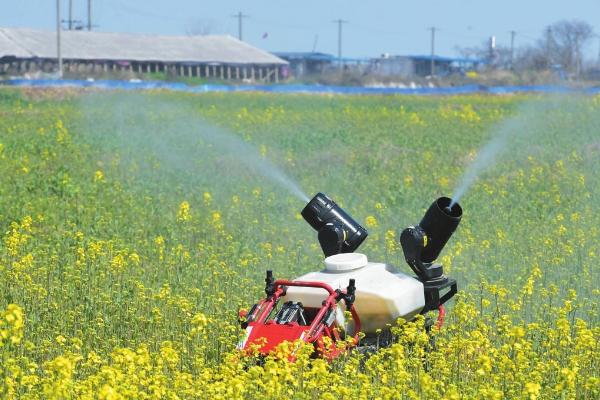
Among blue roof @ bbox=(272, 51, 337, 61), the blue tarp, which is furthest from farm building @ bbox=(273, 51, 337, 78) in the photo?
the blue tarp

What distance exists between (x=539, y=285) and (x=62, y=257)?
4.66 m

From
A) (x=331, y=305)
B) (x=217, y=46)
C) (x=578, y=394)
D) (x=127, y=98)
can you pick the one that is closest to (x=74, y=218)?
(x=331, y=305)

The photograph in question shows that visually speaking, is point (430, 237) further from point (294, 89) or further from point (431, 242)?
point (294, 89)

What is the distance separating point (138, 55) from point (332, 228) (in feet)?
220

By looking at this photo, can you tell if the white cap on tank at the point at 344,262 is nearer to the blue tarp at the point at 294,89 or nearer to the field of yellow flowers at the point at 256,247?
the field of yellow flowers at the point at 256,247

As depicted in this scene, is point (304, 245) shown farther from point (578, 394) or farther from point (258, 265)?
point (578, 394)

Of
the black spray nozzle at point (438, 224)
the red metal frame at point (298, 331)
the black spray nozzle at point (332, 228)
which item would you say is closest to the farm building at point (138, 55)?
the black spray nozzle at point (332, 228)

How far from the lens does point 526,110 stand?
119 feet

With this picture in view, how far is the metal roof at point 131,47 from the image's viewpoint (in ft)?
227

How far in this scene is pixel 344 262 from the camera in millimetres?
7898

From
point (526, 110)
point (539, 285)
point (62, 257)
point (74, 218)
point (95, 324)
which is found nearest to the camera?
point (95, 324)

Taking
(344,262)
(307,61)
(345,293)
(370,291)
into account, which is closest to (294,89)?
(344,262)

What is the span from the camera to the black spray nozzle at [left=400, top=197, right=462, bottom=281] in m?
8.05

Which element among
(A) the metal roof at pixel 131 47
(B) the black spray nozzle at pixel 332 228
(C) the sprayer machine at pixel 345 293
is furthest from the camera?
(A) the metal roof at pixel 131 47
